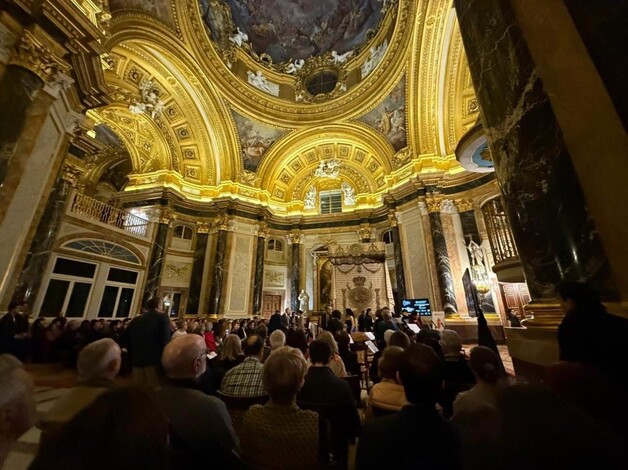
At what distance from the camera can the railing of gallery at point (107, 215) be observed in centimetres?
850

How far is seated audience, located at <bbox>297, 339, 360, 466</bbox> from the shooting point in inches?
69.6

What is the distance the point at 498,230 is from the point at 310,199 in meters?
9.80

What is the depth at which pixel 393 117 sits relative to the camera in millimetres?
12148

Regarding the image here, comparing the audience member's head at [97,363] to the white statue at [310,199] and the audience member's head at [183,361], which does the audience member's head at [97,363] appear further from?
the white statue at [310,199]

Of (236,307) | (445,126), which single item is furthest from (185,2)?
(236,307)

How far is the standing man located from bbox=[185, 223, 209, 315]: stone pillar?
8.87m

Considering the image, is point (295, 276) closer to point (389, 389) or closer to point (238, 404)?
point (238, 404)

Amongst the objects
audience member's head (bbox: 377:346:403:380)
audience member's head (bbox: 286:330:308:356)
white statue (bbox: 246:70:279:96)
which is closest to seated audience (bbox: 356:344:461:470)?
audience member's head (bbox: 377:346:403:380)

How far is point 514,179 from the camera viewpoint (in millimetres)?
2107

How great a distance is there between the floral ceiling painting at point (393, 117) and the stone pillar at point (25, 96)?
444 inches

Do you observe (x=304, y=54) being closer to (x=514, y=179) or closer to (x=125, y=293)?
(x=125, y=293)

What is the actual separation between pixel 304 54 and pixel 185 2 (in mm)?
6667

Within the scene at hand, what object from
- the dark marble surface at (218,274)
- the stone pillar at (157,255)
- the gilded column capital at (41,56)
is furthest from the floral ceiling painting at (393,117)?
the gilded column capital at (41,56)

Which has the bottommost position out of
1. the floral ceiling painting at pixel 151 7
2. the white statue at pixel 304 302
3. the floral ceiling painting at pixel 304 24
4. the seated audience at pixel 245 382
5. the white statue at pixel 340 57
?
the seated audience at pixel 245 382
